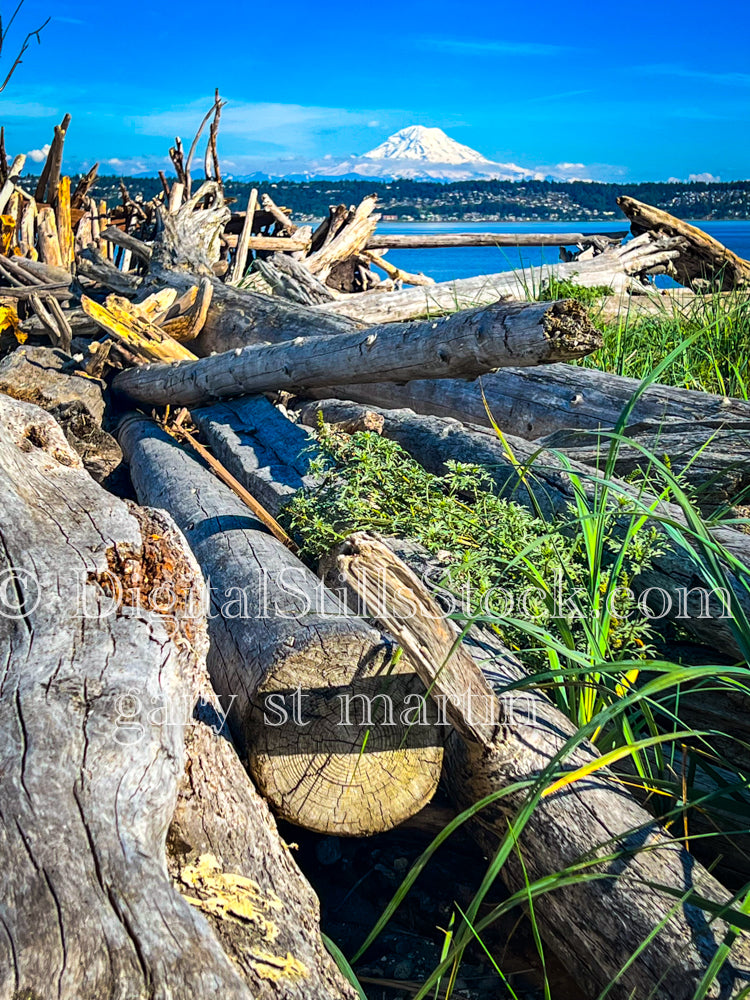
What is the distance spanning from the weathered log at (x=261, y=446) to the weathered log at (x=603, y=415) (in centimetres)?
62

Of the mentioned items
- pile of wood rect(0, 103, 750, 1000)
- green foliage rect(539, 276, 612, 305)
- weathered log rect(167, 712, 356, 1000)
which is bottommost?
weathered log rect(167, 712, 356, 1000)

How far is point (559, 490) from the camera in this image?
406 centimetres

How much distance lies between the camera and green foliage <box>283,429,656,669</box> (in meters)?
2.94

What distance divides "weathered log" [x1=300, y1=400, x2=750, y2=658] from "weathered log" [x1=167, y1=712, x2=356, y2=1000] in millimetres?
1336

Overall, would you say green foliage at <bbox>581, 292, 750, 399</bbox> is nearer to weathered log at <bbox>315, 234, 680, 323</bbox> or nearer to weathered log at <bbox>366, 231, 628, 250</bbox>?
weathered log at <bbox>315, 234, 680, 323</bbox>

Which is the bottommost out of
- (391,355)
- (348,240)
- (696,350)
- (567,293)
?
(391,355)

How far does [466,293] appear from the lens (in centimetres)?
1067

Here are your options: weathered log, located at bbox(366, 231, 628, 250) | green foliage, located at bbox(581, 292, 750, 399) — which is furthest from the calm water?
green foliage, located at bbox(581, 292, 750, 399)

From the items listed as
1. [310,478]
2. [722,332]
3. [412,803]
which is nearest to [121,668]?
[412,803]

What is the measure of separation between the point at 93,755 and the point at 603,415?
391 centimetres

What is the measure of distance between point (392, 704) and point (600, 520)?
93 centimetres

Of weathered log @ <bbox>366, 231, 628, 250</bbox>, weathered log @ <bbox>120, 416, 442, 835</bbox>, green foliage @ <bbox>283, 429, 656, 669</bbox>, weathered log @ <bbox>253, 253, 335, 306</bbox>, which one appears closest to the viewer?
weathered log @ <bbox>120, 416, 442, 835</bbox>

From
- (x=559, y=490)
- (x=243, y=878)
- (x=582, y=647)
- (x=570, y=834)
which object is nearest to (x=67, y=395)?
(x=559, y=490)

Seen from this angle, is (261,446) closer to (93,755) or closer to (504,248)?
(93,755)
